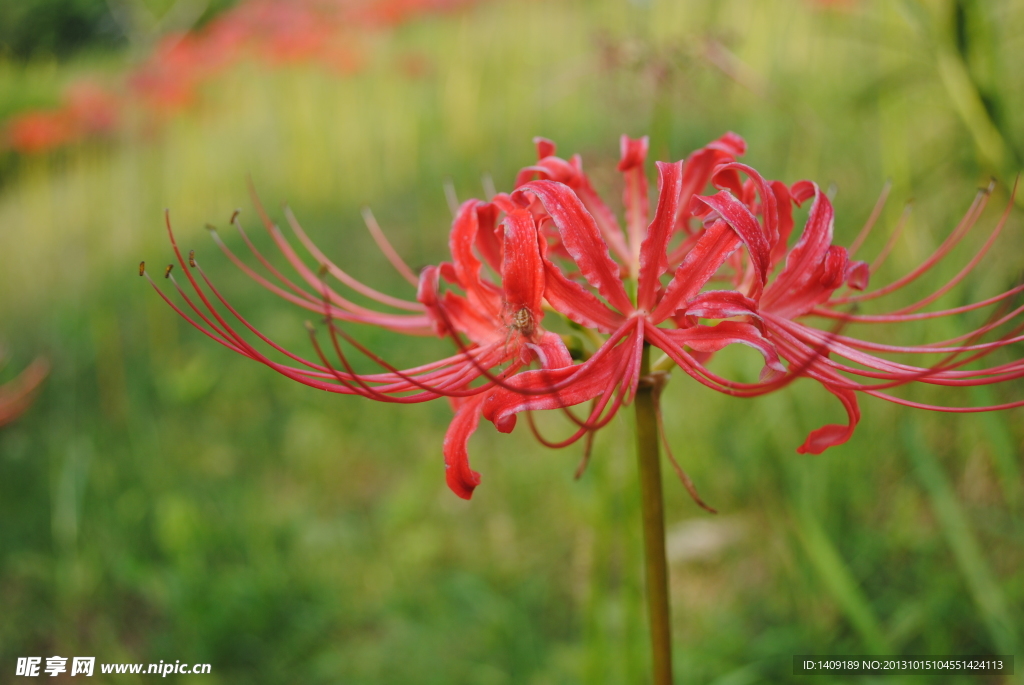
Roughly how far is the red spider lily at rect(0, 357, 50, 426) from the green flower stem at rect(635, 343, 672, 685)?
1.48 meters

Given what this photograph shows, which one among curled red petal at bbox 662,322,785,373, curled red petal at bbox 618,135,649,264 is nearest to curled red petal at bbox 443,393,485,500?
curled red petal at bbox 662,322,785,373

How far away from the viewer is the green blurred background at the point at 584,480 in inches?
A: 65.8

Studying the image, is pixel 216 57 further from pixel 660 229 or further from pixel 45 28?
pixel 660 229

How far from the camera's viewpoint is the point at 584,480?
2.44 meters

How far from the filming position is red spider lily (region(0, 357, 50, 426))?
1.73 m

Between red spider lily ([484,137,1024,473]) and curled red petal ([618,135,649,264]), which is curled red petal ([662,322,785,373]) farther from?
curled red petal ([618,135,649,264])

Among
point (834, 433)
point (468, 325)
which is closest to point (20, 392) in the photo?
point (468, 325)

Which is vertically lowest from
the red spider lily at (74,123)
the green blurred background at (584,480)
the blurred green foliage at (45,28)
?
the green blurred background at (584,480)

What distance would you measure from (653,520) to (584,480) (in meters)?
1.67

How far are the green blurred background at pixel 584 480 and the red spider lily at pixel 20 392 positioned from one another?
0.27m

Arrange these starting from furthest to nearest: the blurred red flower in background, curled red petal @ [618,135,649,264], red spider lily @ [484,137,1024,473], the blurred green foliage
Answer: the blurred green foliage
the blurred red flower in background
curled red petal @ [618,135,649,264]
red spider lily @ [484,137,1024,473]

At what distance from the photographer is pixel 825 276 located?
767 millimetres

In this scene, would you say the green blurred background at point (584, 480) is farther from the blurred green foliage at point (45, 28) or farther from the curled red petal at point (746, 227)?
the blurred green foliage at point (45, 28)

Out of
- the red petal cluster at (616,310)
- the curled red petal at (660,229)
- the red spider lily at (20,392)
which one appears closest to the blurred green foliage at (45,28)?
the red spider lily at (20,392)
